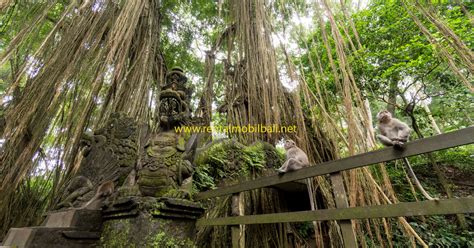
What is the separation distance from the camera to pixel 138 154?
7.49 feet

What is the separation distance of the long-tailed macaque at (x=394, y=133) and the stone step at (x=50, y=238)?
81.2 inches

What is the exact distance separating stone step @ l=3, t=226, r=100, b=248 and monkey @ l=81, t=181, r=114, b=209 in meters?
0.21

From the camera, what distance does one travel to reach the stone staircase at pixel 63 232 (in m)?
1.65

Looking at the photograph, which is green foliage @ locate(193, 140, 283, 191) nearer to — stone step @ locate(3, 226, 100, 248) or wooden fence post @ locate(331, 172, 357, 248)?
stone step @ locate(3, 226, 100, 248)

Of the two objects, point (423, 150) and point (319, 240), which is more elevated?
→ point (423, 150)

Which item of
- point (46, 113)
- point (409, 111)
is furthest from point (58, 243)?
point (409, 111)

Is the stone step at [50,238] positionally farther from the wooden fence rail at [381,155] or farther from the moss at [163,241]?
the wooden fence rail at [381,155]

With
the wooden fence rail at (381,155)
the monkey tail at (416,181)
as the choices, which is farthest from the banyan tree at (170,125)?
the monkey tail at (416,181)

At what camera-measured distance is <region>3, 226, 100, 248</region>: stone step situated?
1634 mm

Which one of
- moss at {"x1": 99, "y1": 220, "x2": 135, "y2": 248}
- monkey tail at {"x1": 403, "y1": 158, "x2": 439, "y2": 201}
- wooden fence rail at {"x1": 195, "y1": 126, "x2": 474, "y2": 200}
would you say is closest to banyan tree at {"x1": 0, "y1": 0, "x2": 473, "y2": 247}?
moss at {"x1": 99, "y1": 220, "x2": 135, "y2": 248}

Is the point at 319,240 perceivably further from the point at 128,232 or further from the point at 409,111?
the point at 409,111

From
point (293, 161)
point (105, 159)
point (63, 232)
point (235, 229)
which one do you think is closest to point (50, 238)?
point (63, 232)

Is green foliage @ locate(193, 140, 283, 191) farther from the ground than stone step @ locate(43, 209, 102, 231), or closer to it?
farther from the ground

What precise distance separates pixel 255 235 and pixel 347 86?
203 cm
